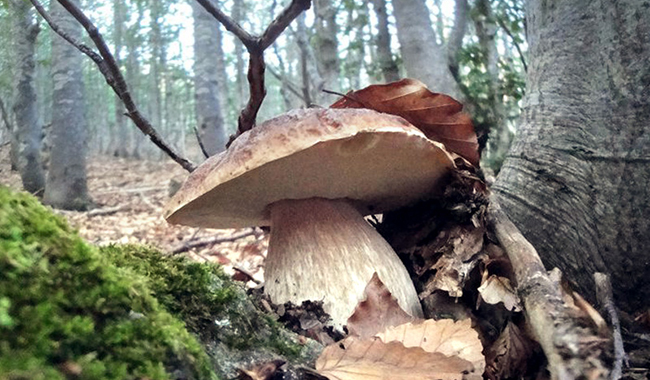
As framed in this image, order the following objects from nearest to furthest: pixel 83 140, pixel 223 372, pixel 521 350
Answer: pixel 223 372, pixel 521 350, pixel 83 140

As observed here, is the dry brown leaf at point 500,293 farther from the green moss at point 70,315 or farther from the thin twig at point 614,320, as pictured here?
the green moss at point 70,315

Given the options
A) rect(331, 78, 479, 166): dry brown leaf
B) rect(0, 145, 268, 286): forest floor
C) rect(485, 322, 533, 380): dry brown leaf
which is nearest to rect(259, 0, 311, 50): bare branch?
rect(331, 78, 479, 166): dry brown leaf

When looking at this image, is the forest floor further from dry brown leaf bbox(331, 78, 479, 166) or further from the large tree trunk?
the large tree trunk

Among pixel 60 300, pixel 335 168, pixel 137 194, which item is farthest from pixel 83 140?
pixel 60 300

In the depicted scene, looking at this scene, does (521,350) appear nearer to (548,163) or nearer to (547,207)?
(547,207)

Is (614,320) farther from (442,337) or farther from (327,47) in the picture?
(327,47)
